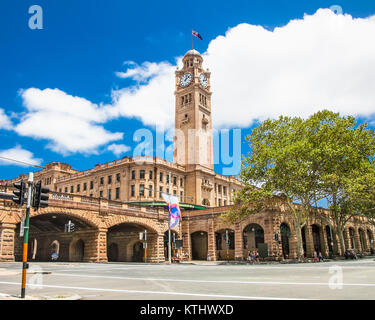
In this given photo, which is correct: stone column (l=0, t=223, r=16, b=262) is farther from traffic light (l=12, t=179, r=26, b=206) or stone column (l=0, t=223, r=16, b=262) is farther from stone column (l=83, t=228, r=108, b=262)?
traffic light (l=12, t=179, r=26, b=206)

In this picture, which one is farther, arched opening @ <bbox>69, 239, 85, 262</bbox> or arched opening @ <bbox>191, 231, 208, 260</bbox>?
arched opening @ <bbox>191, 231, 208, 260</bbox>

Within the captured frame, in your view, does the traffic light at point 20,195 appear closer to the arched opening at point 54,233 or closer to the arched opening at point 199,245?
the arched opening at point 54,233

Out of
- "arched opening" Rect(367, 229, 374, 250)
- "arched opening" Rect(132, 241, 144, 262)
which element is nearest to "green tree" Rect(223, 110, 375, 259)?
"arched opening" Rect(132, 241, 144, 262)

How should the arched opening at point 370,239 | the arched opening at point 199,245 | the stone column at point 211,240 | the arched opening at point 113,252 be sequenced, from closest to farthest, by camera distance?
the stone column at point 211,240 → the arched opening at point 199,245 → the arched opening at point 113,252 → the arched opening at point 370,239

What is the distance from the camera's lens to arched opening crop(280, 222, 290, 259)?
41.6 meters

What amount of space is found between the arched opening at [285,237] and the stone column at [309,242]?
126 inches

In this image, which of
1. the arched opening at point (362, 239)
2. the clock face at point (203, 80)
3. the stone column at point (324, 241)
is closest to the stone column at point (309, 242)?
the stone column at point (324, 241)

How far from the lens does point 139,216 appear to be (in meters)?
40.7

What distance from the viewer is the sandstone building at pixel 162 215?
35.6m

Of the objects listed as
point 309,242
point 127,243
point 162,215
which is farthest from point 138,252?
point 309,242
